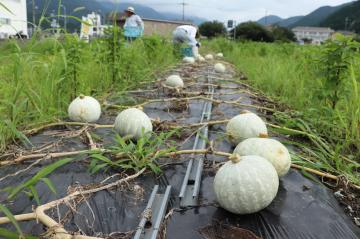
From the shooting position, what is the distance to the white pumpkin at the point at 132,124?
108 inches

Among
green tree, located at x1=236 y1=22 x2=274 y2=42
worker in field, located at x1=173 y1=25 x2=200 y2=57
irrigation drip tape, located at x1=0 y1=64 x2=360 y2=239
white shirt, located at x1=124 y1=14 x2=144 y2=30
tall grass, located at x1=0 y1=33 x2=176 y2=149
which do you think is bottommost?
irrigation drip tape, located at x1=0 y1=64 x2=360 y2=239

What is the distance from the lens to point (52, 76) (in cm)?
350

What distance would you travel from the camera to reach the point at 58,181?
218 centimetres

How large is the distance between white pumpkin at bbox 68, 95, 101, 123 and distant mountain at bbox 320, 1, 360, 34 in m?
98.6

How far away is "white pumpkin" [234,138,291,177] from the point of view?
2.15 metres

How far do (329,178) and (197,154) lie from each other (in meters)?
0.93

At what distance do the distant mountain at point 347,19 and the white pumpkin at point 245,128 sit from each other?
98.5 meters

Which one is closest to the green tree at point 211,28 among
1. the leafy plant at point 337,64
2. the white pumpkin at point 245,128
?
the leafy plant at point 337,64

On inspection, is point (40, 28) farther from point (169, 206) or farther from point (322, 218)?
A: point (322, 218)

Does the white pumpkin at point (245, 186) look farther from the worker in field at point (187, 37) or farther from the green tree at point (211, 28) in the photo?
the green tree at point (211, 28)

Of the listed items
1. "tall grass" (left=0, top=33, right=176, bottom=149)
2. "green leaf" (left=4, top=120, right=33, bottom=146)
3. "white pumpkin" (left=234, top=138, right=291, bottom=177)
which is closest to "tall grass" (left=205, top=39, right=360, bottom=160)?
"white pumpkin" (left=234, top=138, right=291, bottom=177)

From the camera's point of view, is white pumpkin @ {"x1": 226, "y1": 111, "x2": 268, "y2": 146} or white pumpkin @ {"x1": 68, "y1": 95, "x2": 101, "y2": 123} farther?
white pumpkin @ {"x1": 68, "y1": 95, "x2": 101, "y2": 123}

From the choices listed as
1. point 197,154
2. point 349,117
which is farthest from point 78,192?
point 349,117

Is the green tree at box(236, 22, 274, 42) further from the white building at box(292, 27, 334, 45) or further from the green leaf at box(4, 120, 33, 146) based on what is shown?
the white building at box(292, 27, 334, 45)
